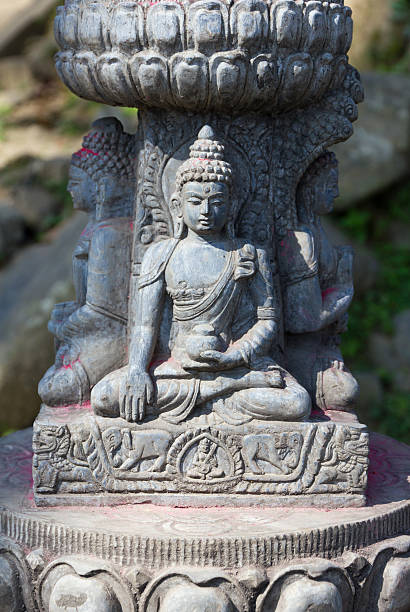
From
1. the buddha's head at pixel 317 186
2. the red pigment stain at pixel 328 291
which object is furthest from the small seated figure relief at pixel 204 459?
the buddha's head at pixel 317 186

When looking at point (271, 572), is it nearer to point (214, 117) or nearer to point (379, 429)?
point (214, 117)

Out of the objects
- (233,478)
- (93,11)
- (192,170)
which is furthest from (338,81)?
(233,478)

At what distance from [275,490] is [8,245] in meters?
6.13

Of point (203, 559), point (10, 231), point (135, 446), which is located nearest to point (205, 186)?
point (135, 446)

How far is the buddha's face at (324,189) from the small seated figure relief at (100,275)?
3.17 feet

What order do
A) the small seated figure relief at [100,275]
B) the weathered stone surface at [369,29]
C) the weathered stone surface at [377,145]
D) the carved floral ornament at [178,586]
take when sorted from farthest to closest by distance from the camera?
1. the weathered stone surface at [369,29]
2. the weathered stone surface at [377,145]
3. the small seated figure relief at [100,275]
4. the carved floral ornament at [178,586]

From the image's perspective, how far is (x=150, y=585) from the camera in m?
3.96

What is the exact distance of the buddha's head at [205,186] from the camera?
427 cm

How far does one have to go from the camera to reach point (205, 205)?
4.29m

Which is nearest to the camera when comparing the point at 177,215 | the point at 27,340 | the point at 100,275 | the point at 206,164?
the point at 206,164

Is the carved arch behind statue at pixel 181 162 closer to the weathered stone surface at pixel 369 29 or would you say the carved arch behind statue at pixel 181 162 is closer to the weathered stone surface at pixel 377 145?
the weathered stone surface at pixel 377 145

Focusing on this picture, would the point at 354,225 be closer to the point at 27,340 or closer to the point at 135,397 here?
the point at 27,340

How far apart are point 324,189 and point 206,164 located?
91 cm

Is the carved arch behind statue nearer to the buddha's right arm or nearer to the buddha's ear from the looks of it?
the buddha's ear
